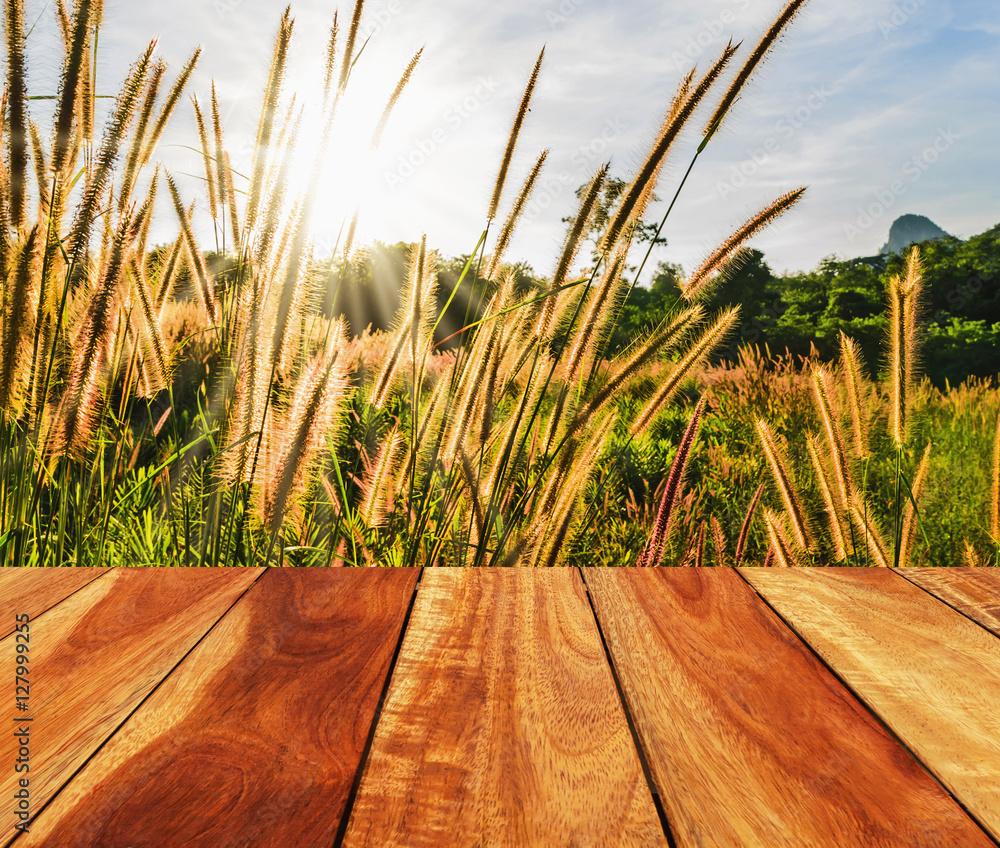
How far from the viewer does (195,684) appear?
597mm

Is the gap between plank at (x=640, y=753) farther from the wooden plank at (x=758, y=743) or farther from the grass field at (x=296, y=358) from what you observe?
the grass field at (x=296, y=358)

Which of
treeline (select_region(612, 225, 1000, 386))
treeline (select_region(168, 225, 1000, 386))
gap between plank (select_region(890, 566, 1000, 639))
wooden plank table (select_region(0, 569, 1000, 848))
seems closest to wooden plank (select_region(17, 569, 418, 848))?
wooden plank table (select_region(0, 569, 1000, 848))

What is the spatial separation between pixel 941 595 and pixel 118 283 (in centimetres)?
122

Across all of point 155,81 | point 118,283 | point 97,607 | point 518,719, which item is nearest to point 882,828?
point 518,719

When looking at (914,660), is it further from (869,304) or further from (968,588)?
(869,304)

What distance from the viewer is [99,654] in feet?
2.13

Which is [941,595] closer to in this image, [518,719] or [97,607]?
[518,719]

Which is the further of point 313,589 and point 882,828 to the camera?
point 313,589

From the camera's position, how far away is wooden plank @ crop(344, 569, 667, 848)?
0.44 meters

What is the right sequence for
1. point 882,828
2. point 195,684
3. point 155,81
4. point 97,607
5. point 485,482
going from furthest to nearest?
point 485,482 → point 155,81 → point 97,607 → point 195,684 → point 882,828

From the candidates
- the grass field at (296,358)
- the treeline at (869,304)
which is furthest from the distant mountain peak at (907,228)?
the grass field at (296,358)

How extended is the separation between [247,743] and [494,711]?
7.6 inches

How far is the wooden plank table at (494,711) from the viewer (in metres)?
0.45

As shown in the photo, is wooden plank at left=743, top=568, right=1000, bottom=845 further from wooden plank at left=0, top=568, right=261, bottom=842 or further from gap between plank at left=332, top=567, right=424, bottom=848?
wooden plank at left=0, top=568, right=261, bottom=842
